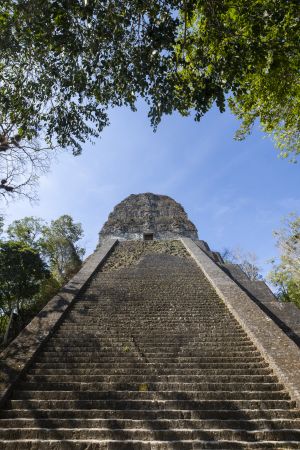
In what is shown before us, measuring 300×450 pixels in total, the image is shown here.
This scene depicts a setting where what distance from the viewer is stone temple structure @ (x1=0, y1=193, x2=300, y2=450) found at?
3424mm

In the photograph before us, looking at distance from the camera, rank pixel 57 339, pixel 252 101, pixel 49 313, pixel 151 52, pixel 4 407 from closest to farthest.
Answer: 1. pixel 4 407
2. pixel 151 52
3. pixel 57 339
4. pixel 49 313
5. pixel 252 101

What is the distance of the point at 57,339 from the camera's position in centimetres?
Answer: 557

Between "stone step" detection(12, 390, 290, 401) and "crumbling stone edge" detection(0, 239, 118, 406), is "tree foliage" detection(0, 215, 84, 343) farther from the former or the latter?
"stone step" detection(12, 390, 290, 401)

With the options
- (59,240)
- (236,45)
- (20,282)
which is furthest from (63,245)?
(236,45)

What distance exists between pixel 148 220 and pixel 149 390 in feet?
Result: 51.3

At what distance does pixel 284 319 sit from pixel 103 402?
16.6 ft

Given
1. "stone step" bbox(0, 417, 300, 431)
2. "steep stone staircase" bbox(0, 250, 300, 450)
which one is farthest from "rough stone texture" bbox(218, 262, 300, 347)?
"stone step" bbox(0, 417, 300, 431)

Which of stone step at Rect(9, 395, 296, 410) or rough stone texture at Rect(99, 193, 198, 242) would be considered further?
rough stone texture at Rect(99, 193, 198, 242)

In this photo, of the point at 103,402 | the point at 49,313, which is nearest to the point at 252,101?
the point at 49,313

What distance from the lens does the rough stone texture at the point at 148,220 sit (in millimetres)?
18656

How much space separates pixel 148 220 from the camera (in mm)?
19625

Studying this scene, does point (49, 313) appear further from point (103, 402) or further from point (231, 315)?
point (231, 315)

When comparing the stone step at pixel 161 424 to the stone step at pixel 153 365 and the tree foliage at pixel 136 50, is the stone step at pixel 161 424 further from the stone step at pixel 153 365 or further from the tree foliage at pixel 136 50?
the tree foliage at pixel 136 50

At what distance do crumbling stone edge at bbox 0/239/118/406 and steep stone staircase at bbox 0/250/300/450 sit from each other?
0.46ft
